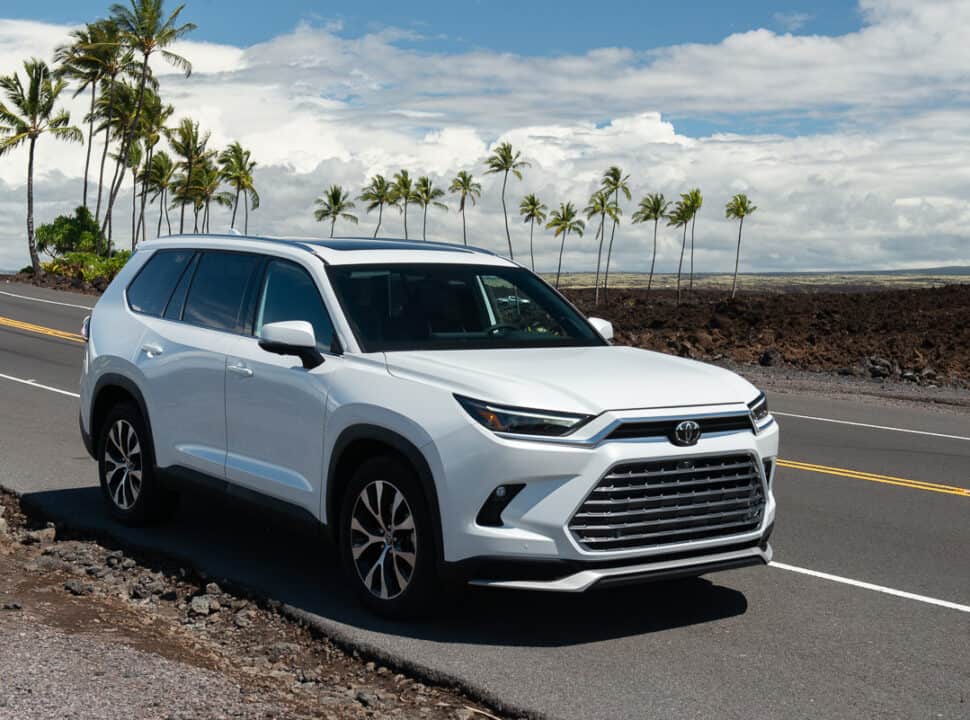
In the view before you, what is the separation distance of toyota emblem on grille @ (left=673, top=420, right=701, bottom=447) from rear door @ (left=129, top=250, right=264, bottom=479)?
277cm

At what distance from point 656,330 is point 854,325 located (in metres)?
5.53

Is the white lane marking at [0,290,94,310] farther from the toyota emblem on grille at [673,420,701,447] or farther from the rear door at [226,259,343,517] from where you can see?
the toyota emblem on grille at [673,420,701,447]

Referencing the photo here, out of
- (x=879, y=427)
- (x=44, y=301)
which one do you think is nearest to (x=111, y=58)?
(x=44, y=301)

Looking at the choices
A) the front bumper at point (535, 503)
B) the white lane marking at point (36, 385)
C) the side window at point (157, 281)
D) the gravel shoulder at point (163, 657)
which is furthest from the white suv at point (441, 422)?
the white lane marking at point (36, 385)

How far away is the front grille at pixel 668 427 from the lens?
545cm

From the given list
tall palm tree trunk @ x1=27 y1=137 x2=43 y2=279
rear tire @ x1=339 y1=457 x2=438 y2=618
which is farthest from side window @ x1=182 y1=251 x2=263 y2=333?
tall palm tree trunk @ x1=27 y1=137 x2=43 y2=279

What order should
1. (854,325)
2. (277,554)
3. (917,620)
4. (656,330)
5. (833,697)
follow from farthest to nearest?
(656,330), (854,325), (277,554), (917,620), (833,697)

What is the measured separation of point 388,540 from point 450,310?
149 cm

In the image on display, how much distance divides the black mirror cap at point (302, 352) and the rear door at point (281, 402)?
0.11 ft

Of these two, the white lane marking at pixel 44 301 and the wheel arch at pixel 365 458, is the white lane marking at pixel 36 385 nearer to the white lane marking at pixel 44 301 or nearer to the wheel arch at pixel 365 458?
the wheel arch at pixel 365 458

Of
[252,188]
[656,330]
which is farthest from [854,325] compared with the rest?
[252,188]

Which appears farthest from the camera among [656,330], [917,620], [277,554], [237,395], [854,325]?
[656,330]

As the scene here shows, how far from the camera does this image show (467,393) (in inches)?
218

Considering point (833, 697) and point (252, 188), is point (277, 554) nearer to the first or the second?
point (833, 697)
